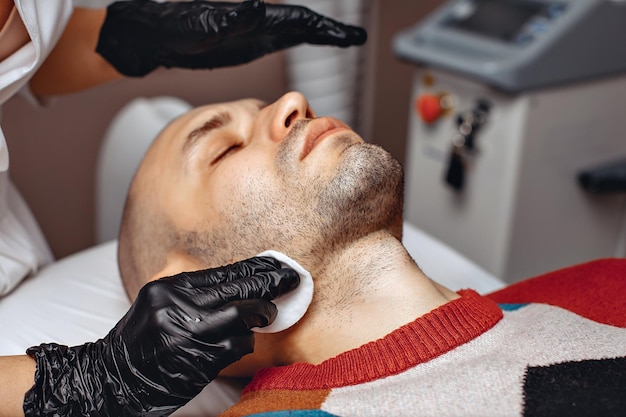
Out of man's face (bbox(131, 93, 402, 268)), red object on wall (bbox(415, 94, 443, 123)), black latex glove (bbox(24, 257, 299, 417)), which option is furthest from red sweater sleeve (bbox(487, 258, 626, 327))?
red object on wall (bbox(415, 94, 443, 123))

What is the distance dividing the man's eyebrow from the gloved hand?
0.17m

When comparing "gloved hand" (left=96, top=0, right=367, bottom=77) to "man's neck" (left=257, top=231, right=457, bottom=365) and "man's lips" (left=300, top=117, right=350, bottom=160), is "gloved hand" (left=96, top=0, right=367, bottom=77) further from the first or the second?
"man's neck" (left=257, top=231, right=457, bottom=365)

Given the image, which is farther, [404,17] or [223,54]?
[404,17]

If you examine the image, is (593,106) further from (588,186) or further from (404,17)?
(404,17)

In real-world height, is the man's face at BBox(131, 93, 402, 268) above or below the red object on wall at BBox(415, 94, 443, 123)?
above

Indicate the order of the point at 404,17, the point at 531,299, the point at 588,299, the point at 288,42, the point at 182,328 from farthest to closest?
the point at 404,17 < the point at 288,42 < the point at 531,299 < the point at 588,299 < the point at 182,328

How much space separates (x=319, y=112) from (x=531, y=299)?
1.18 m

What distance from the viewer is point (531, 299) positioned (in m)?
1.31

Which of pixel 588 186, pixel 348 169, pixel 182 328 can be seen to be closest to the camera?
pixel 182 328

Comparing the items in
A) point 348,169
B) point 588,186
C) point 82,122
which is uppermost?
point 348,169

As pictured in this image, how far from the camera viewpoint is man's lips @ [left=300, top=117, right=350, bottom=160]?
109 cm

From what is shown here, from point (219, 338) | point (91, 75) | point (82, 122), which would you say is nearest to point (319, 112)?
point (82, 122)

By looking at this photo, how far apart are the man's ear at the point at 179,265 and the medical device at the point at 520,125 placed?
1160mm

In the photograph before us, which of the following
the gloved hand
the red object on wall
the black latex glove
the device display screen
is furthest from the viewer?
the red object on wall
